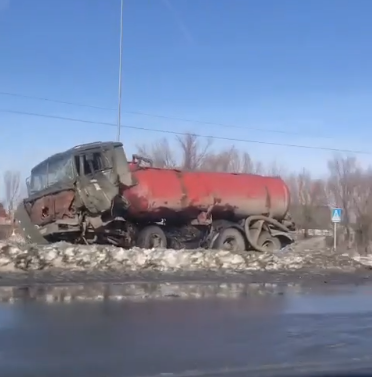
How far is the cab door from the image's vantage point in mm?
18688

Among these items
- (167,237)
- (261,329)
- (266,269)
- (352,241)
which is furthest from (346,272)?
(352,241)

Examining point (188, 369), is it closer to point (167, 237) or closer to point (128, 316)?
point (128, 316)

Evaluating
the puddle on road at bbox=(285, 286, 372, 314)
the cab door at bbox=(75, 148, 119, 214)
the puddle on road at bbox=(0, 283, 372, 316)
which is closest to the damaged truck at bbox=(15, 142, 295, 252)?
the cab door at bbox=(75, 148, 119, 214)

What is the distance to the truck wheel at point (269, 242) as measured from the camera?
22.6 metres

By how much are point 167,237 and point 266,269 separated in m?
4.23

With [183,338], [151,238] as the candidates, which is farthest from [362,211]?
[183,338]

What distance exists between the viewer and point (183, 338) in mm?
8289

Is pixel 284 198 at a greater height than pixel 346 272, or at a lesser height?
greater

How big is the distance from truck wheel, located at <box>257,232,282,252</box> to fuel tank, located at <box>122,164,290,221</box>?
Result: 78cm

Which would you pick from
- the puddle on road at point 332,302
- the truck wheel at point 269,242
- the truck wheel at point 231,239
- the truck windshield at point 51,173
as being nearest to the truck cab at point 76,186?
the truck windshield at point 51,173

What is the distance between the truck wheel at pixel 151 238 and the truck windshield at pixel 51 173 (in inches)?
118

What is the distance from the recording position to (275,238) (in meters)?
23.0

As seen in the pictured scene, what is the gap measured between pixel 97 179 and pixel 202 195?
12.5 ft

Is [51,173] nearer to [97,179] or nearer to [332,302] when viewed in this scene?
[97,179]
